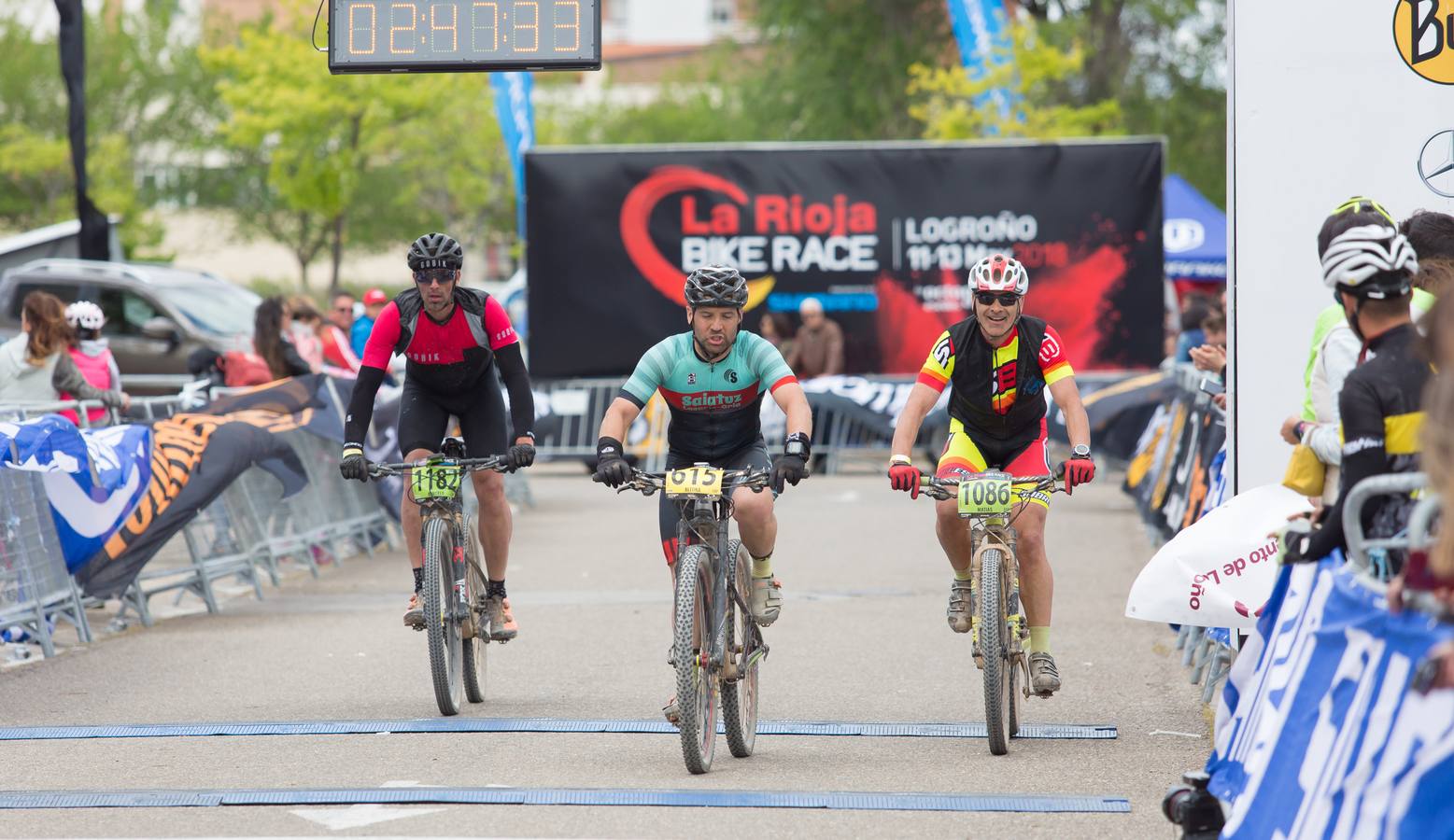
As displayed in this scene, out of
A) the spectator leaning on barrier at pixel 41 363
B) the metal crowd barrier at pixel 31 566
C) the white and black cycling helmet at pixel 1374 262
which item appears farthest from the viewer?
the spectator leaning on barrier at pixel 41 363

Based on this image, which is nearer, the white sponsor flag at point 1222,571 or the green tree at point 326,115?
the white sponsor flag at point 1222,571

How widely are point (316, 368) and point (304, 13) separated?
25381mm

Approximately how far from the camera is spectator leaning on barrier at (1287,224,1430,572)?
518 cm

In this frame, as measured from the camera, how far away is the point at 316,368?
1662cm

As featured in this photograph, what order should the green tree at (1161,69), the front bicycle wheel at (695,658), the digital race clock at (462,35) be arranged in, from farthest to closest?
1. the green tree at (1161,69)
2. the digital race clock at (462,35)
3. the front bicycle wheel at (695,658)

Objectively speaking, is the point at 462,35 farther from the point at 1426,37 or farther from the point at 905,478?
the point at 1426,37

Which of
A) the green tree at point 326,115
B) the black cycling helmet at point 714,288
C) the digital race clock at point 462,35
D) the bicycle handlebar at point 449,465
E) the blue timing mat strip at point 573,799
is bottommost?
the blue timing mat strip at point 573,799

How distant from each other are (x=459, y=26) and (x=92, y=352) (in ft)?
13.7

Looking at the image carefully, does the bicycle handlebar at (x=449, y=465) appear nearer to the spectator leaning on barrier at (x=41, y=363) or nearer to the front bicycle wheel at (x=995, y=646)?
the front bicycle wheel at (x=995, y=646)

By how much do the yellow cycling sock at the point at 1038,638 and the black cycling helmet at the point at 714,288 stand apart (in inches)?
70.5

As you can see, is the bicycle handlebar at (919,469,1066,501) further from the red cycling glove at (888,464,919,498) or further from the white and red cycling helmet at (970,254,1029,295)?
the white and red cycling helmet at (970,254,1029,295)

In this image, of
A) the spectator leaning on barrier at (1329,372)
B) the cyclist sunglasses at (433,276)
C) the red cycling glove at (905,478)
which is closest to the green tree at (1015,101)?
the cyclist sunglasses at (433,276)

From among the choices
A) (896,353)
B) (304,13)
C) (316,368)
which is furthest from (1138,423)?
(304,13)

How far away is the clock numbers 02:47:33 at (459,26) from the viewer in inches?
434
